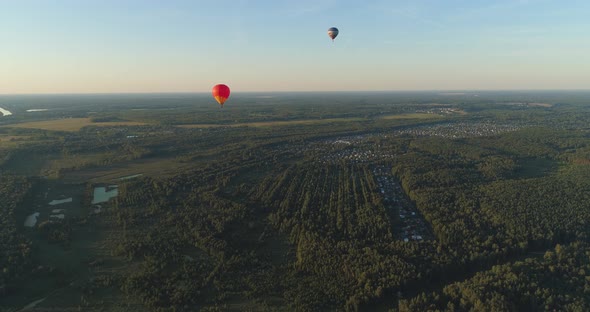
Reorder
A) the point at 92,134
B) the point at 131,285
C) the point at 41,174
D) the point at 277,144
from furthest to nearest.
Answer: the point at 92,134, the point at 277,144, the point at 41,174, the point at 131,285

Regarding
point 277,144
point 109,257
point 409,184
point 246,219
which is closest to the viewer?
point 109,257

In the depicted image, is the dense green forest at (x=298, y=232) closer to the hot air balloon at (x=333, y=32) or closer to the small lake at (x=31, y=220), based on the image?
the small lake at (x=31, y=220)

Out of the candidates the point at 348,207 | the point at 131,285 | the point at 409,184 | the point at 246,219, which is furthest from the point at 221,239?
the point at 409,184

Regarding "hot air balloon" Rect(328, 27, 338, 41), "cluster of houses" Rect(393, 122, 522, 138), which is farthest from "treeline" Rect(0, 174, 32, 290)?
"cluster of houses" Rect(393, 122, 522, 138)

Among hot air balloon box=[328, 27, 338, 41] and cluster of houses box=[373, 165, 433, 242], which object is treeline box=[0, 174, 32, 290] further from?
hot air balloon box=[328, 27, 338, 41]

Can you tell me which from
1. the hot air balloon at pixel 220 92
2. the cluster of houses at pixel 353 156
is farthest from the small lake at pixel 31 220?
the cluster of houses at pixel 353 156

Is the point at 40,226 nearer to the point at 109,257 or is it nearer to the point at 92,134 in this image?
the point at 109,257

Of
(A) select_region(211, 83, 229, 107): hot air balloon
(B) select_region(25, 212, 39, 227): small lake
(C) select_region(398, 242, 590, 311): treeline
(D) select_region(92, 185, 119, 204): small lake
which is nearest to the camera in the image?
(C) select_region(398, 242, 590, 311): treeline
